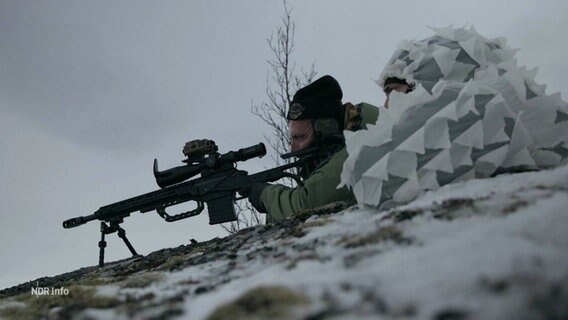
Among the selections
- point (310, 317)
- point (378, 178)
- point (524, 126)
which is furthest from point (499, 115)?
point (310, 317)

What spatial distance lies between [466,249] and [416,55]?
172cm

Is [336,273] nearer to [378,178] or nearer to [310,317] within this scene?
[310,317]

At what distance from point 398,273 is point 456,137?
1.00 metres

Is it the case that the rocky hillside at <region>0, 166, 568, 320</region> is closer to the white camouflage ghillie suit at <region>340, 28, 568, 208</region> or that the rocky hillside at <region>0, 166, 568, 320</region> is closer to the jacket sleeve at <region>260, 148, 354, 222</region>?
the white camouflage ghillie suit at <region>340, 28, 568, 208</region>

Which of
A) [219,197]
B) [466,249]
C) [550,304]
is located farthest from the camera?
[219,197]

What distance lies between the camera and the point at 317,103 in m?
3.95

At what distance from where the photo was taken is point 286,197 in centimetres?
333

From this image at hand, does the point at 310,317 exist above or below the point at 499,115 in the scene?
below

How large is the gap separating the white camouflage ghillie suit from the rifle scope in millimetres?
2682

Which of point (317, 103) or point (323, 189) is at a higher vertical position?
point (317, 103)

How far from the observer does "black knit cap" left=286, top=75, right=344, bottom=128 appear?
3947mm

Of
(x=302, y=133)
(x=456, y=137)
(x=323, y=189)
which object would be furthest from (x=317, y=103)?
(x=456, y=137)

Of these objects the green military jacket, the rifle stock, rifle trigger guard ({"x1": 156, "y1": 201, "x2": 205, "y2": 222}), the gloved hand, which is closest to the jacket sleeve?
the green military jacket

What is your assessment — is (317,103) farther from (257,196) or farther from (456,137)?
(456,137)
